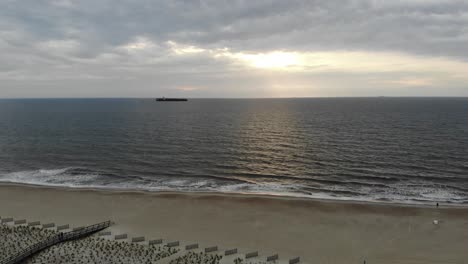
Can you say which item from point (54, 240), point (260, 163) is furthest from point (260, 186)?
point (54, 240)

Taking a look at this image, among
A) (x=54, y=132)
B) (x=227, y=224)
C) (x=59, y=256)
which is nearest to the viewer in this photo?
(x=59, y=256)

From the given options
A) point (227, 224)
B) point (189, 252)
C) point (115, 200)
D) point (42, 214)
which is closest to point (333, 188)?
point (227, 224)

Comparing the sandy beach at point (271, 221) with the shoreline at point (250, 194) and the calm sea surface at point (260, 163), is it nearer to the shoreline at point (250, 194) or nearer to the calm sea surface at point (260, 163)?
the shoreline at point (250, 194)

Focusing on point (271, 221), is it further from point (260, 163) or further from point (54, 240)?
point (260, 163)

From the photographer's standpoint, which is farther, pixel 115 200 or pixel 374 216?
pixel 115 200

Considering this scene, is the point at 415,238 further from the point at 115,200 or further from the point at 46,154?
the point at 46,154

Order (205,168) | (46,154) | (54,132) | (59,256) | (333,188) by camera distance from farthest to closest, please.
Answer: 1. (54,132)
2. (46,154)
3. (205,168)
4. (333,188)
5. (59,256)

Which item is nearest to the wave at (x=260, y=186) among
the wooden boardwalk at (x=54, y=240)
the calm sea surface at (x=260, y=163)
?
the calm sea surface at (x=260, y=163)
